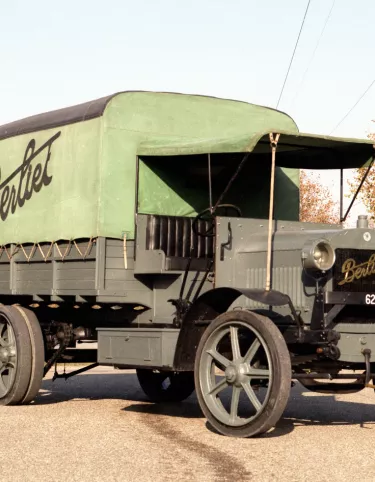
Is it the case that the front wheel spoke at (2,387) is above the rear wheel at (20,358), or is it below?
below

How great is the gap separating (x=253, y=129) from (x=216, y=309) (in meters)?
2.82

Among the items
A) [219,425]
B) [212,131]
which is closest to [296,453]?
[219,425]

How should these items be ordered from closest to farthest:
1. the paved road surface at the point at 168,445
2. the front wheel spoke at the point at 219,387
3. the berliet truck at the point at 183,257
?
the paved road surface at the point at 168,445 → the front wheel spoke at the point at 219,387 → the berliet truck at the point at 183,257

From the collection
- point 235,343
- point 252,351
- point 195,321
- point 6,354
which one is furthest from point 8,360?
point 252,351

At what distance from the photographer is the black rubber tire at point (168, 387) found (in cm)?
1236

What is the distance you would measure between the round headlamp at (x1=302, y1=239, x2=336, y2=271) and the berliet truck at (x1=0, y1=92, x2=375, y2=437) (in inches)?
0.5

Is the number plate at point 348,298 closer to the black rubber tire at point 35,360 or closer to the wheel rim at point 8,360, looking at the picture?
the black rubber tire at point 35,360

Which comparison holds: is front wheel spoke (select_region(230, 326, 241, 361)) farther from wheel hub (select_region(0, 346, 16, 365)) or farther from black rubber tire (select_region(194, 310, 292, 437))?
wheel hub (select_region(0, 346, 16, 365))

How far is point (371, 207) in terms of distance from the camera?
33.7m

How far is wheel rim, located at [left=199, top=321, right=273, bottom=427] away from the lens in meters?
8.66

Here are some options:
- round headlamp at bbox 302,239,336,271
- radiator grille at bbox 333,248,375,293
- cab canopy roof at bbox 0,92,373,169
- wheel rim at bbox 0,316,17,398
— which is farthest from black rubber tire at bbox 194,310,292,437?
wheel rim at bbox 0,316,17,398

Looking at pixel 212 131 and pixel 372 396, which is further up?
pixel 212 131

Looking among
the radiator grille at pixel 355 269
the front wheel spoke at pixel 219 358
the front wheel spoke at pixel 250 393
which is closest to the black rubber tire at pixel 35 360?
the front wheel spoke at pixel 219 358

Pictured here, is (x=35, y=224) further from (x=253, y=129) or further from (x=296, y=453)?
(x=296, y=453)
